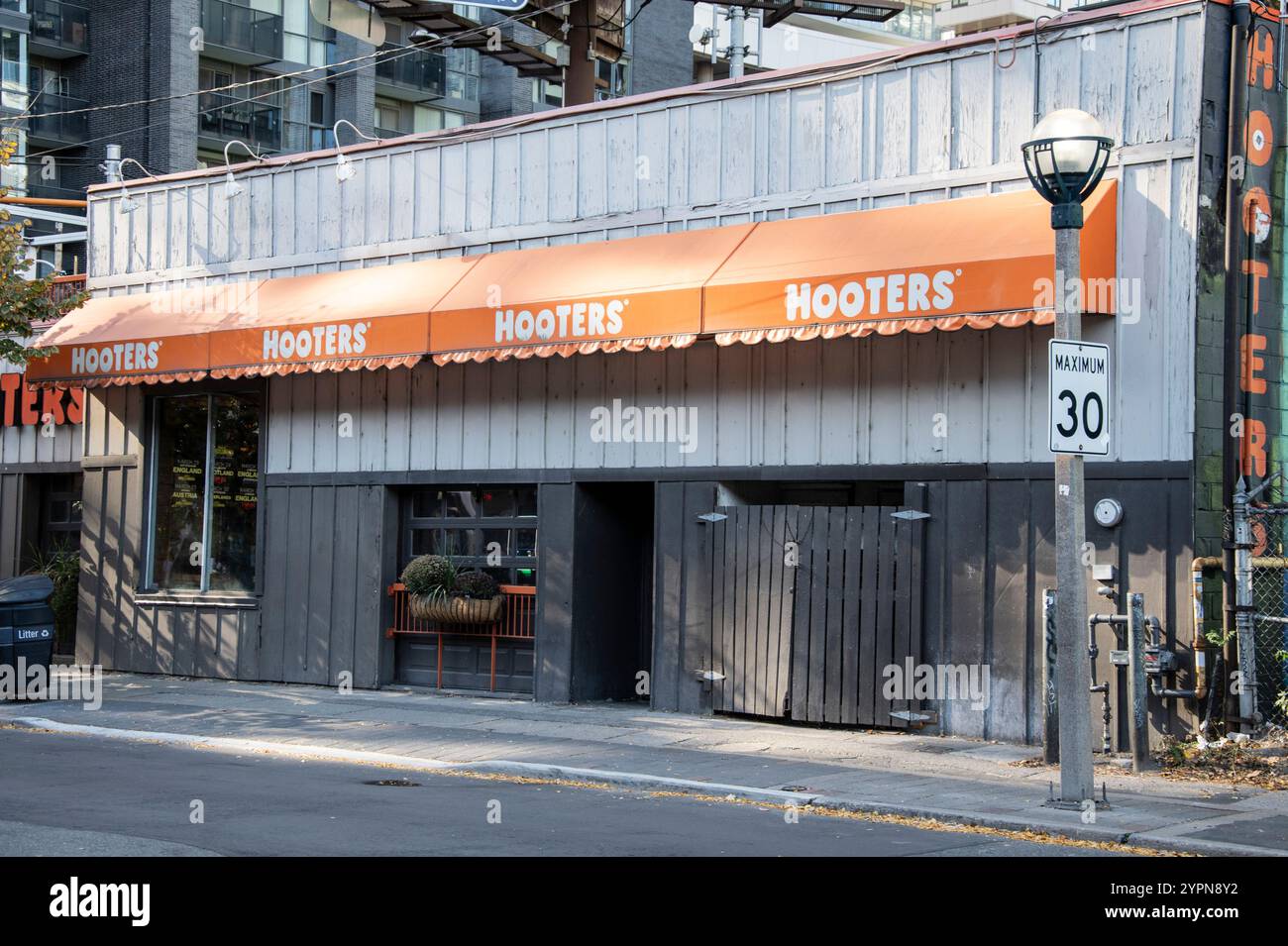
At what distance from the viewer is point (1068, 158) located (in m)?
10.3

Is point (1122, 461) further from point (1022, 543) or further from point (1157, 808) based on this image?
point (1157, 808)

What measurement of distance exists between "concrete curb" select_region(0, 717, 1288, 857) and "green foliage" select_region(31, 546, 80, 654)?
233 inches

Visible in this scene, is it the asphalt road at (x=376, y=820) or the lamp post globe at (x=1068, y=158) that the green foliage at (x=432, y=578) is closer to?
the asphalt road at (x=376, y=820)

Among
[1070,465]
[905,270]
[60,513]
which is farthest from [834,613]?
[60,513]

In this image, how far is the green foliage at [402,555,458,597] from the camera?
1730cm

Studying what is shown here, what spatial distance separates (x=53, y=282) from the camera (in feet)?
72.5

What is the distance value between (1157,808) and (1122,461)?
354 centimetres

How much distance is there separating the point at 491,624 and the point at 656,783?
6.04 meters

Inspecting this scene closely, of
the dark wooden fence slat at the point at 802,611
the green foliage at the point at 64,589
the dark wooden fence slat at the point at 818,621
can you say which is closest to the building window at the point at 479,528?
the dark wooden fence slat at the point at 802,611

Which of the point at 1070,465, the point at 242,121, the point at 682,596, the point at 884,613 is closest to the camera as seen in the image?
the point at 1070,465

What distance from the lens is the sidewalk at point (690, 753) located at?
1017 centimetres

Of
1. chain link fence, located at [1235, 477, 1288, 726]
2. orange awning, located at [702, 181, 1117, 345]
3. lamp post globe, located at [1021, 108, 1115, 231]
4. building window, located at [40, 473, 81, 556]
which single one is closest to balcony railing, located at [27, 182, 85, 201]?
building window, located at [40, 473, 81, 556]

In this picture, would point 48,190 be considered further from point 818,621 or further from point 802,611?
point 818,621
